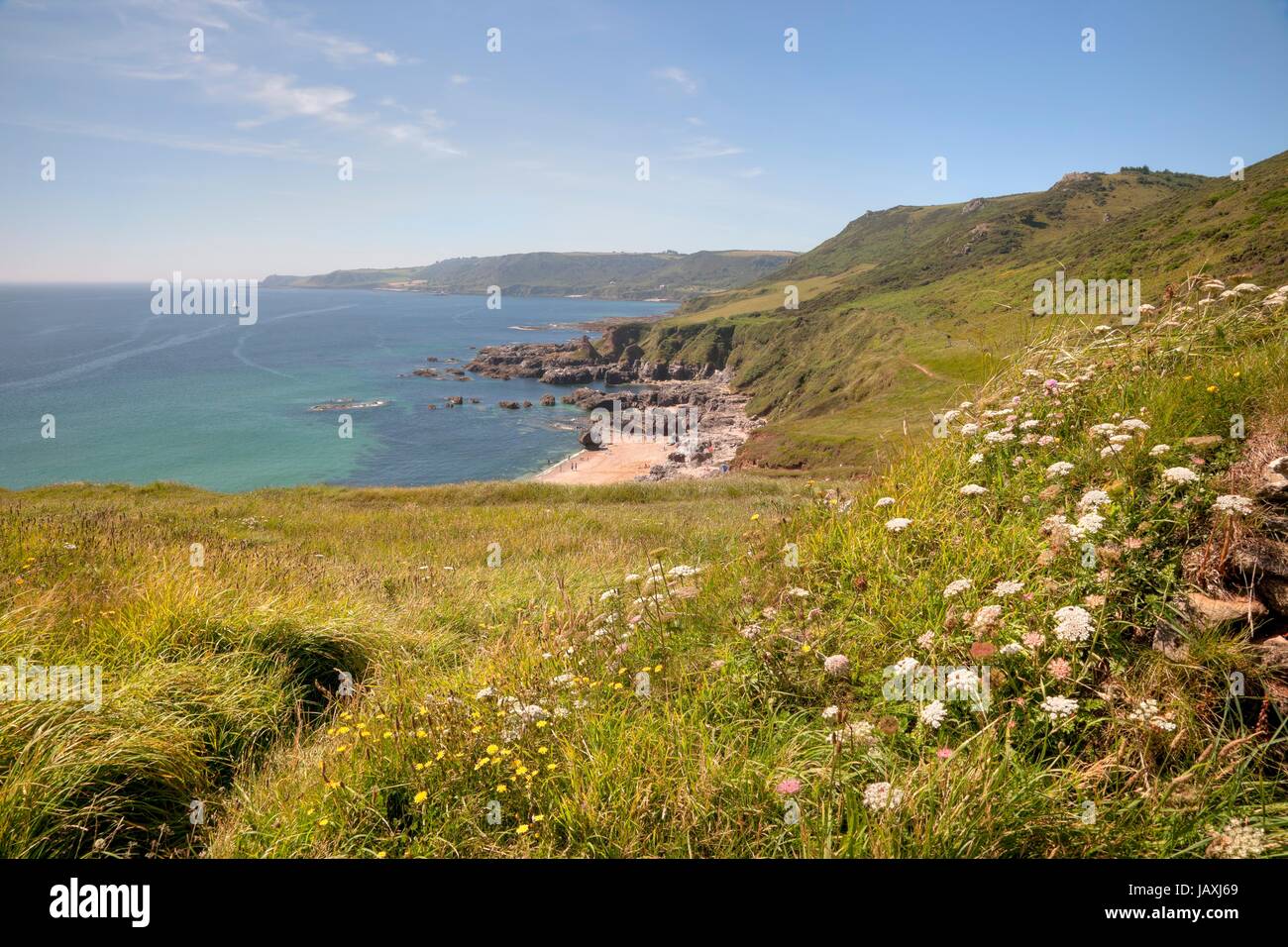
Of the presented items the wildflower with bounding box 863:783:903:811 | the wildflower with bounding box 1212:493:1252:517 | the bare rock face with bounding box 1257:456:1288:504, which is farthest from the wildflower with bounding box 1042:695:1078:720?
the bare rock face with bounding box 1257:456:1288:504

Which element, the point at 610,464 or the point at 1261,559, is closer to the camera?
the point at 1261,559

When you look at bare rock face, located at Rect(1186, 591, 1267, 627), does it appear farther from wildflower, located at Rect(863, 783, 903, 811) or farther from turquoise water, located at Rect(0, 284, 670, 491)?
turquoise water, located at Rect(0, 284, 670, 491)

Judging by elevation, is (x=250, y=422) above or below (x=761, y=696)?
above

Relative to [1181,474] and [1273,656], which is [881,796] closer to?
[1273,656]

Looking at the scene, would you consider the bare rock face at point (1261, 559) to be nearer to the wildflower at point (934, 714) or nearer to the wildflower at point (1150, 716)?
the wildflower at point (1150, 716)

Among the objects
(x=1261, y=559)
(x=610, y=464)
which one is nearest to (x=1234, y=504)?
(x=1261, y=559)

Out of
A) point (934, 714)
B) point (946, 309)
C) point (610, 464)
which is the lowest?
point (610, 464)


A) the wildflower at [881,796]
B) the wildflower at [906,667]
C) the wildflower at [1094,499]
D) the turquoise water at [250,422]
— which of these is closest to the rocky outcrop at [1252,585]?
the wildflower at [1094,499]
